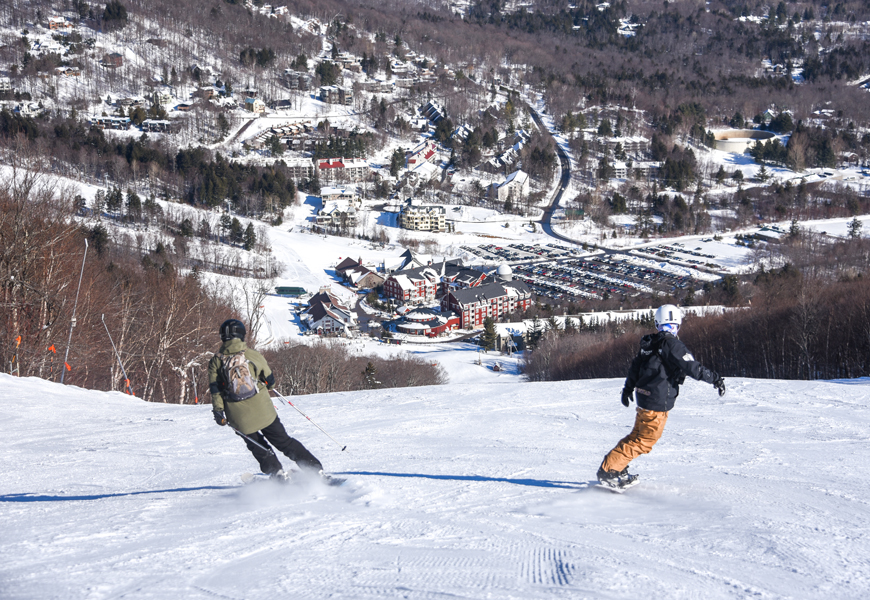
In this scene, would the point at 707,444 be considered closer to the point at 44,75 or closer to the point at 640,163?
the point at 640,163

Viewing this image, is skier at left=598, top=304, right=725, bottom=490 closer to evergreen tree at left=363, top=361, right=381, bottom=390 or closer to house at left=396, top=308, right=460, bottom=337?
evergreen tree at left=363, top=361, right=381, bottom=390

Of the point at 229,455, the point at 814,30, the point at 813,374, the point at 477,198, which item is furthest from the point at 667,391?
the point at 814,30

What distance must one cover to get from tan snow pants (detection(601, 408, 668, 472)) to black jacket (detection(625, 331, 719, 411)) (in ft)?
A: 0.20

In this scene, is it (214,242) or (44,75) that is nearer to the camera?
(214,242)

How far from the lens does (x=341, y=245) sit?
136 feet

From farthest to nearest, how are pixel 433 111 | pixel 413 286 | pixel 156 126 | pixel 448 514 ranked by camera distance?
pixel 433 111, pixel 156 126, pixel 413 286, pixel 448 514

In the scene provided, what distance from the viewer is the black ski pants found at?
357cm

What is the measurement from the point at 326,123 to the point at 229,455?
6011 cm

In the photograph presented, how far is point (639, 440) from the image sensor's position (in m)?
3.44

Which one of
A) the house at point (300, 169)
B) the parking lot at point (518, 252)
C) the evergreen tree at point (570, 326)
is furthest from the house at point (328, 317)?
the house at point (300, 169)

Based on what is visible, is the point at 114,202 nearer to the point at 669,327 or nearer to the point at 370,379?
the point at 370,379

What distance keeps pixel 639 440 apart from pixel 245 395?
2.04 meters

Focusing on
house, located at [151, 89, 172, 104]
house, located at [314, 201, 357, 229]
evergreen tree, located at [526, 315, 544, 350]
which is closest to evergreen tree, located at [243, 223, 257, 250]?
house, located at [314, 201, 357, 229]

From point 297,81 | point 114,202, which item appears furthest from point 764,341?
point 297,81
